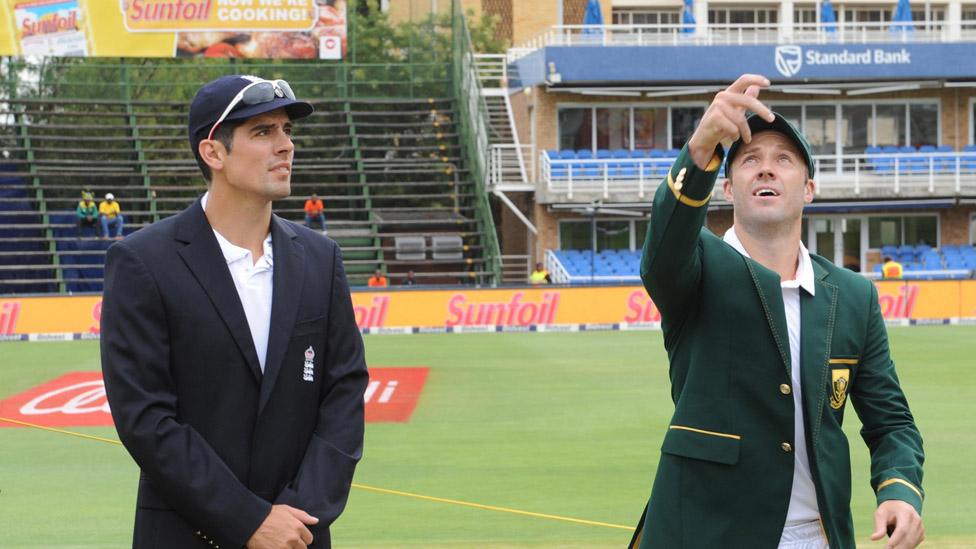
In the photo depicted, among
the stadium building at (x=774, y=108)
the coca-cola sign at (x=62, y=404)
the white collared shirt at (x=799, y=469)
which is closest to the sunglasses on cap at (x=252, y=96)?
the white collared shirt at (x=799, y=469)

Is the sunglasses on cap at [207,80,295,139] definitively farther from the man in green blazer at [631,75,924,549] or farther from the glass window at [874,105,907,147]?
the glass window at [874,105,907,147]

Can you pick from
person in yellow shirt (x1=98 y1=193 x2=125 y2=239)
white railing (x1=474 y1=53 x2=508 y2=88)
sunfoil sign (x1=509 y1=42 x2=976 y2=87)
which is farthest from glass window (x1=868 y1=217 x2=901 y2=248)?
person in yellow shirt (x1=98 y1=193 x2=125 y2=239)

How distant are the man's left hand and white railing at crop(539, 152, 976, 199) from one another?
3329cm

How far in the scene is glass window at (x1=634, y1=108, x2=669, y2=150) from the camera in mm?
40938

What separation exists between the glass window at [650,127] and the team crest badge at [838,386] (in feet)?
123

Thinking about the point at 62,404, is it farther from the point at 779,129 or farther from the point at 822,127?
the point at 822,127

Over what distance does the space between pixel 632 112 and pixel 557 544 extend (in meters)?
33.7

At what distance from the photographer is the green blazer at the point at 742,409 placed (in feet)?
11.6

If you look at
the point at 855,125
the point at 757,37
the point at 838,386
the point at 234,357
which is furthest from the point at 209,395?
the point at 855,125

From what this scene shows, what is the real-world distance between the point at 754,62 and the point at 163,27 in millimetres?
16319

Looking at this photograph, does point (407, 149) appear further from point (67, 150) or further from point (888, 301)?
point (888, 301)

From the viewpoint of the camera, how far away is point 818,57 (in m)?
38.8

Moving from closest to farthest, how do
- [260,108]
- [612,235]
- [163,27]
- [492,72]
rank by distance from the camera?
[260,108], [163,27], [612,235], [492,72]

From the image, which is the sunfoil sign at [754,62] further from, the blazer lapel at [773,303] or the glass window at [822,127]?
the blazer lapel at [773,303]
